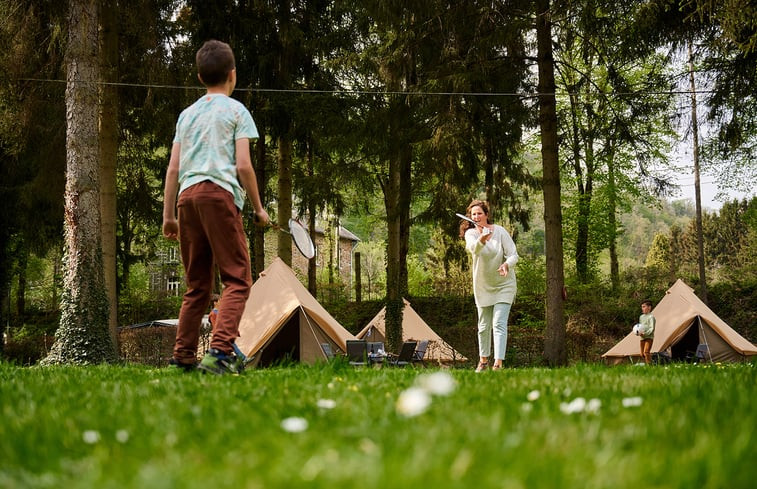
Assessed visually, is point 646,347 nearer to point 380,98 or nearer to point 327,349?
point 327,349

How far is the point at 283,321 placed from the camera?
14125 mm

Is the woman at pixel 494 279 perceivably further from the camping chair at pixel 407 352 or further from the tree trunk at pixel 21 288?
the tree trunk at pixel 21 288

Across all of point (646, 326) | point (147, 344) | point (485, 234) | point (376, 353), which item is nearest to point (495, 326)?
point (485, 234)

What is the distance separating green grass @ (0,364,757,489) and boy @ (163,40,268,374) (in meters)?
1.48

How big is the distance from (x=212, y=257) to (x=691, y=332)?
15.6 m

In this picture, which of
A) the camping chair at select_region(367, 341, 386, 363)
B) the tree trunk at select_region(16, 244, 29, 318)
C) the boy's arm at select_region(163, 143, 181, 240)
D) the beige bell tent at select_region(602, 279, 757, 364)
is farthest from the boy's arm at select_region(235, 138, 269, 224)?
the tree trunk at select_region(16, 244, 29, 318)

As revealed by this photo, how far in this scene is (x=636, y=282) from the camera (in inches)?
1025

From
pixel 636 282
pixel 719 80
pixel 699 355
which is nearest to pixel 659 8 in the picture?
pixel 719 80

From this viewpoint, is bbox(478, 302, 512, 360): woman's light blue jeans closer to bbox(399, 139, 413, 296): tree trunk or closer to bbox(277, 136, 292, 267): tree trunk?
bbox(399, 139, 413, 296): tree trunk

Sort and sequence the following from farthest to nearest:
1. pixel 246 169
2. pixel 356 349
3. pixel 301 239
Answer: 1. pixel 356 349
2. pixel 301 239
3. pixel 246 169

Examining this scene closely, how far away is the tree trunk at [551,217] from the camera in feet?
46.4

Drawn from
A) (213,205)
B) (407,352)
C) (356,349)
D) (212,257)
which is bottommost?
(407,352)

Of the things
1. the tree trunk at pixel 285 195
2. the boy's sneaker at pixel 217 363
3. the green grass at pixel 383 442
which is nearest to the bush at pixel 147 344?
the tree trunk at pixel 285 195

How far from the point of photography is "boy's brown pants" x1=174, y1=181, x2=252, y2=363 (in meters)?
4.10
